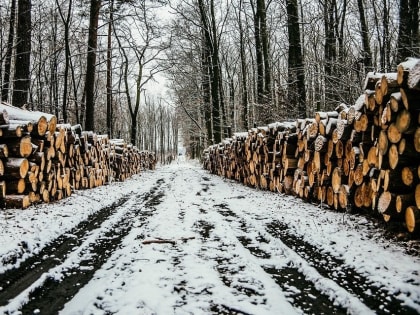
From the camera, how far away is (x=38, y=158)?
24.6 feet

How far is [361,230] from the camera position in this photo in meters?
4.84

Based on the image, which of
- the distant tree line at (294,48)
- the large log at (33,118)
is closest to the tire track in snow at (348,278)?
the large log at (33,118)

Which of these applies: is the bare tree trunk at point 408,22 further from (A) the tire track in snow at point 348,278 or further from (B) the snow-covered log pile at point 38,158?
(B) the snow-covered log pile at point 38,158

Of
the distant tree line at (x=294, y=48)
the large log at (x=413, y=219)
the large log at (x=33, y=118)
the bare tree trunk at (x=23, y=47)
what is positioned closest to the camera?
the large log at (x=413, y=219)

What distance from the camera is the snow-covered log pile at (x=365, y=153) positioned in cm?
434

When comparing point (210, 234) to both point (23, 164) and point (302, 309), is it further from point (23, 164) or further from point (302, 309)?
point (23, 164)

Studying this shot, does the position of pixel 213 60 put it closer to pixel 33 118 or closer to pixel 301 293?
pixel 33 118

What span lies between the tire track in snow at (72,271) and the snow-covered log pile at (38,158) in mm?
1917

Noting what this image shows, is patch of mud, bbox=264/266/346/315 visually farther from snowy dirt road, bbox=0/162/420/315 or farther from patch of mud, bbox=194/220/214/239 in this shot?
patch of mud, bbox=194/220/214/239

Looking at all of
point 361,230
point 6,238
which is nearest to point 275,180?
point 361,230

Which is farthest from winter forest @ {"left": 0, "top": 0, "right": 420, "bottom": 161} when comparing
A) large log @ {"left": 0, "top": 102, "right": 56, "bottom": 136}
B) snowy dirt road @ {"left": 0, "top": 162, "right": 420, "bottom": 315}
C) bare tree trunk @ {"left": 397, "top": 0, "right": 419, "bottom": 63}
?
snowy dirt road @ {"left": 0, "top": 162, "right": 420, "bottom": 315}

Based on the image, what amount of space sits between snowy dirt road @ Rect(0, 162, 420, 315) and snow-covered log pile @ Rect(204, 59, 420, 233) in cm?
42

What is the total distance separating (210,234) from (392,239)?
2441mm

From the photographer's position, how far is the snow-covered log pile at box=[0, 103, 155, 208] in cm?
678
